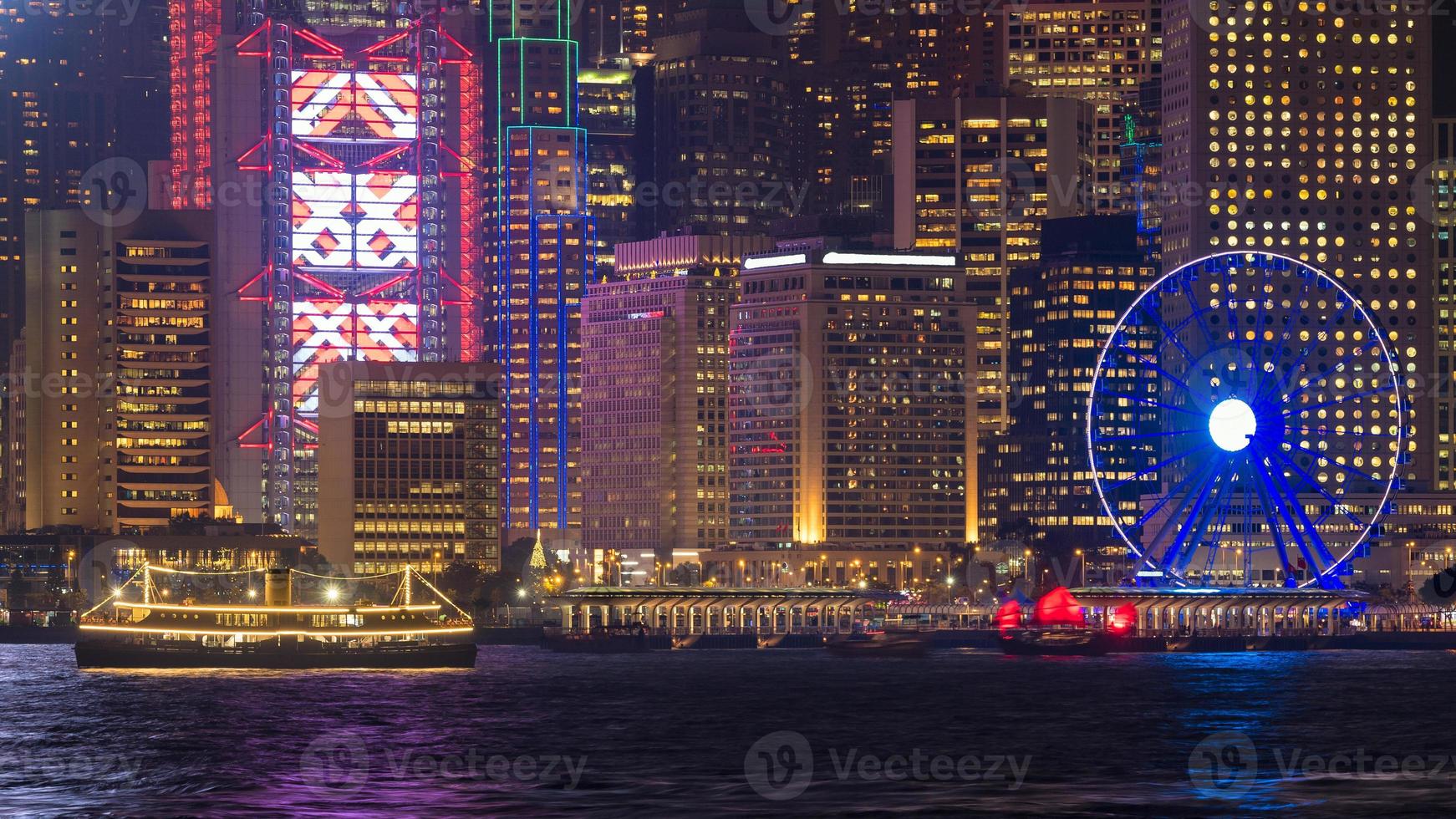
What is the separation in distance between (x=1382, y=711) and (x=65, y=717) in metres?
87.5

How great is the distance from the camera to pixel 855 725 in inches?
6565

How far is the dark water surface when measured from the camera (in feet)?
403

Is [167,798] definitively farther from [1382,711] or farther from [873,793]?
[1382,711]

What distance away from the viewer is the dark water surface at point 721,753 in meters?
123

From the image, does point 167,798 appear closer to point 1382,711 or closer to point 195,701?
point 195,701

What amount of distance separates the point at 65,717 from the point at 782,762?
2209 inches

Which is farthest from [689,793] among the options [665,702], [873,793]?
[665,702]

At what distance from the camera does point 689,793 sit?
414 ft

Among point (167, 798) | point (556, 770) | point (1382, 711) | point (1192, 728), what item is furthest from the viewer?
point (1382, 711)

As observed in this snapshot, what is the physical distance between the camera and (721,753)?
5787 inches

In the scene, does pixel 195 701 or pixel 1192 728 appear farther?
pixel 195 701

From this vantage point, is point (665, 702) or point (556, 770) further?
point (665, 702)

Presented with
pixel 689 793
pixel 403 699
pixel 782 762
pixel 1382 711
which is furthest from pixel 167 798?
pixel 1382 711

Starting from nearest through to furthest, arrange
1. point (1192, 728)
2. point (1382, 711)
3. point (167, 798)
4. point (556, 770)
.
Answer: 1. point (167, 798)
2. point (556, 770)
3. point (1192, 728)
4. point (1382, 711)
